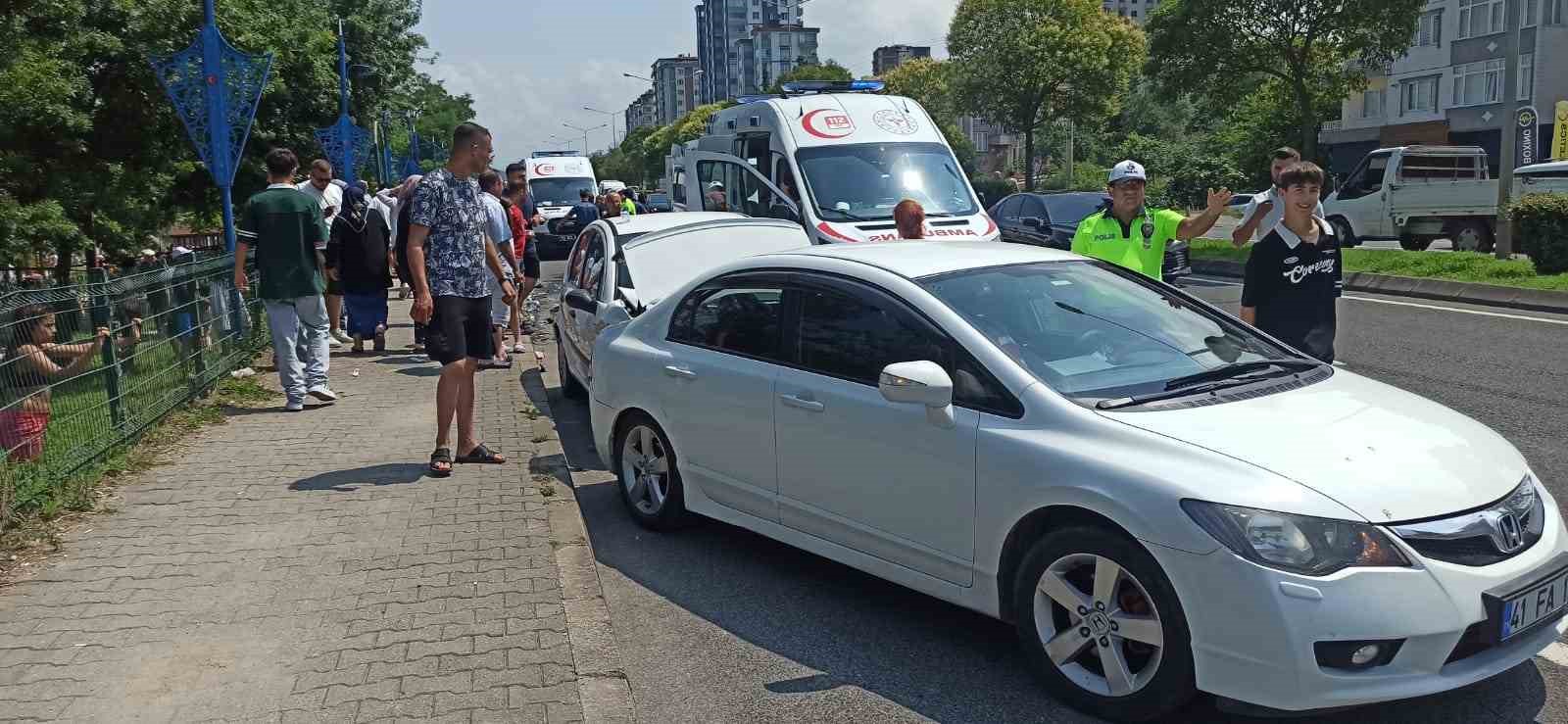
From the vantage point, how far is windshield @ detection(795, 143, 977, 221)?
43.3 feet

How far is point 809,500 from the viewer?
4.98 meters

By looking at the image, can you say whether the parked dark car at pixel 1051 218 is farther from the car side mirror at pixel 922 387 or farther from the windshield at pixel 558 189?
the car side mirror at pixel 922 387

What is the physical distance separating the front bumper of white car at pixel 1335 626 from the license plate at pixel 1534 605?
3 centimetres

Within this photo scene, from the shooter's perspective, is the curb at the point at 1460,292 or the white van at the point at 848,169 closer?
the white van at the point at 848,169

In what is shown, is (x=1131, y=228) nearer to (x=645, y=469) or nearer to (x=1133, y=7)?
(x=645, y=469)

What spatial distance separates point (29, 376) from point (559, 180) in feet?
80.1

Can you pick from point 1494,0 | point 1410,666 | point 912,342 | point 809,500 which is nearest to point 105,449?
point 809,500

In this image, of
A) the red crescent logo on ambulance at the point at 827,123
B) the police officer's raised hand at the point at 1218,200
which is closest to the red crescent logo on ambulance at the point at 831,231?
the red crescent logo on ambulance at the point at 827,123

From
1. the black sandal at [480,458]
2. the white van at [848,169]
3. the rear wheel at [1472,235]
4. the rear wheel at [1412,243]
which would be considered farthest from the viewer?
the rear wheel at [1412,243]

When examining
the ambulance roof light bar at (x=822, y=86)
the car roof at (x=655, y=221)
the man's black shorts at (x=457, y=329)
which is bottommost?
the man's black shorts at (x=457, y=329)

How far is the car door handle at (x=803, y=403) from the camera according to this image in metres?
4.88

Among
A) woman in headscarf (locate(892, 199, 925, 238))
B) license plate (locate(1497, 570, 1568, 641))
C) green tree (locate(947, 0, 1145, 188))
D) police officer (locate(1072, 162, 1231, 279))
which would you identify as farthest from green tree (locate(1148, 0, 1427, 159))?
license plate (locate(1497, 570, 1568, 641))

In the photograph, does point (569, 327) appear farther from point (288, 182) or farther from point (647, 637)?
point (647, 637)

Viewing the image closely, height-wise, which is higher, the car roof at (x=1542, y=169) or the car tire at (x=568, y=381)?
the car roof at (x=1542, y=169)
